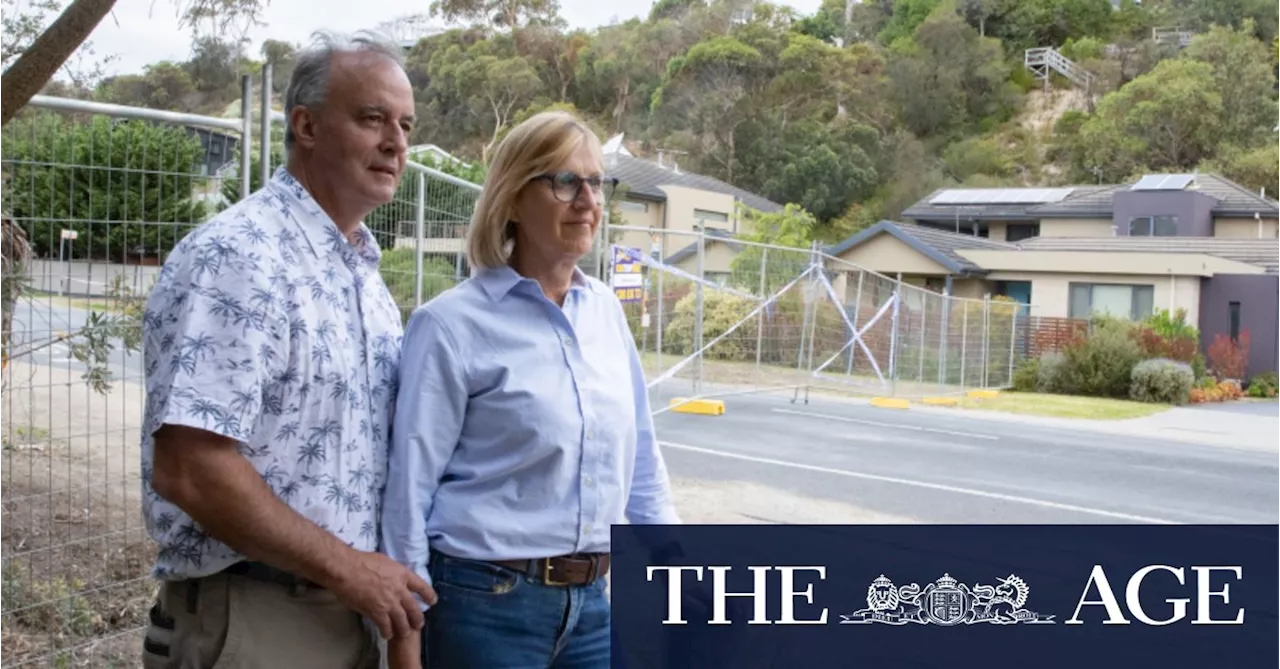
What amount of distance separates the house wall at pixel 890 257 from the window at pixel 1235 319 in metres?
11.3

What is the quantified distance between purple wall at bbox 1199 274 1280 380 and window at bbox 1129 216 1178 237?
11.9m

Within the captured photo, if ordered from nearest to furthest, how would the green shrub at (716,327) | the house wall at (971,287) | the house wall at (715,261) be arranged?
the green shrub at (716,327), the house wall at (715,261), the house wall at (971,287)

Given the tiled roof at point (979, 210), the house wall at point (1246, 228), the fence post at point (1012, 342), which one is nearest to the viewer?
the fence post at point (1012, 342)

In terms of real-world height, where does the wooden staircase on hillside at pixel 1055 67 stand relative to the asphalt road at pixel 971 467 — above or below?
above

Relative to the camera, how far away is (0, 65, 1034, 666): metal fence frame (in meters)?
3.12

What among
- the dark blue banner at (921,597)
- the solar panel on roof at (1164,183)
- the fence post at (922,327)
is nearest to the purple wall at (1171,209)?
the solar panel on roof at (1164,183)

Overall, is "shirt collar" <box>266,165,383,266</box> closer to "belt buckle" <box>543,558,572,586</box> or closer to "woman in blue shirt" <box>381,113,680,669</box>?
"woman in blue shirt" <box>381,113,680,669</box>

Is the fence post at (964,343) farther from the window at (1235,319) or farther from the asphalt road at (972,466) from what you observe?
the asphalt road at (972,466)

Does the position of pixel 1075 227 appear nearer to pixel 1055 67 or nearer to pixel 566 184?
pixel 1055 67

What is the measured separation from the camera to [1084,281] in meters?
22.1

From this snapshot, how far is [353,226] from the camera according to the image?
165 cm

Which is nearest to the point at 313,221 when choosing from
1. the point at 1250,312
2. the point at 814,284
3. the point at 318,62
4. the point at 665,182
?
the point at 318,62

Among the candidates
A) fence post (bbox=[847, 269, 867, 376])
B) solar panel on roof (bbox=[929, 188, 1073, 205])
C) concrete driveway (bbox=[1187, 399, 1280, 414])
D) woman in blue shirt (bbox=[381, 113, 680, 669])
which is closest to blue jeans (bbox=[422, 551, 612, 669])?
woman in blue shirt (bbox=[381, 113, 680, 669])

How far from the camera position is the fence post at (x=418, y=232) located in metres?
4.09
